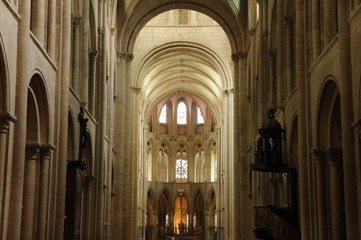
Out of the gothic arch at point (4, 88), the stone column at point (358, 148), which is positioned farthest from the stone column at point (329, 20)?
the gothic arch at point (4, 88)

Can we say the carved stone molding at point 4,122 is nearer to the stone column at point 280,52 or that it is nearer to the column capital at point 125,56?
the stone column at point 280,52

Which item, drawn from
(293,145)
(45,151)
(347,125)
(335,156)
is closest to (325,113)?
(335,156)

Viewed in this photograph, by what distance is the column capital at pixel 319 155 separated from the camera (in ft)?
62.6

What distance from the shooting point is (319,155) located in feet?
62.6

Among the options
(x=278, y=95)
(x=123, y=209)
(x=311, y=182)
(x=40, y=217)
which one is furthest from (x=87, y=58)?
(x=123, y=209)

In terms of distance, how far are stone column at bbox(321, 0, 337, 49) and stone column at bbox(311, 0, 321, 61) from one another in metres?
0.76

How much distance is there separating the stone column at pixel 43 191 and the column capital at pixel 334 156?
831 cm

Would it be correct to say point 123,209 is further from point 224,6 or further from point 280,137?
point 280,137

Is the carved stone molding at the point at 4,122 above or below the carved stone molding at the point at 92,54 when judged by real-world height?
below

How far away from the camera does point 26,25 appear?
16.2 metres

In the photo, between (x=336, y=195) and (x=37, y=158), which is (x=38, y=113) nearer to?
(x=37, y=158)

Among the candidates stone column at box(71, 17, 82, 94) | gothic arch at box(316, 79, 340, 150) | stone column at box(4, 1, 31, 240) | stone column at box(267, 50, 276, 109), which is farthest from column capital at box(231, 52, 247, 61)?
stone column at box(4, 1, 31, 240)

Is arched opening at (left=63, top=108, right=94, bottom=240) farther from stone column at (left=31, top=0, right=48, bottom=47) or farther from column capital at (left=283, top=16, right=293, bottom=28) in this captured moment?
column capital at (left=283, top=16, right=293, bottom=28)

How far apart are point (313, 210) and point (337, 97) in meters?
3.66
